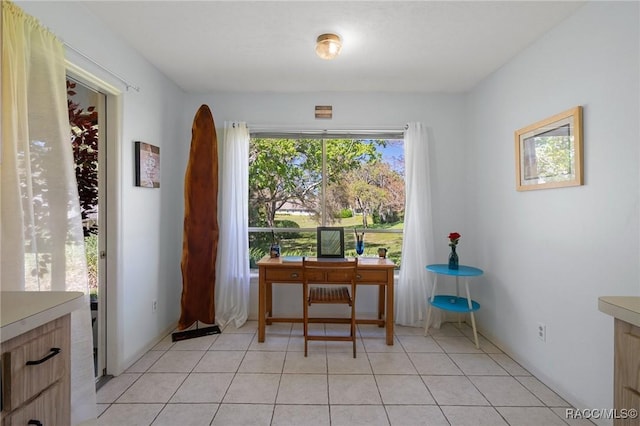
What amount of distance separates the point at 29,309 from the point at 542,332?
2.87 metres

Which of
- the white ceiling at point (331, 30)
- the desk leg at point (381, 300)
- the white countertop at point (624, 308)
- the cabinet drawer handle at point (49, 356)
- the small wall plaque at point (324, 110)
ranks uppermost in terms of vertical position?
the white ceiling at point (331, 30)

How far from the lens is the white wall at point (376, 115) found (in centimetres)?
334

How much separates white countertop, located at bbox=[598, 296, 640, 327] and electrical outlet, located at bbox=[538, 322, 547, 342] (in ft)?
4.15

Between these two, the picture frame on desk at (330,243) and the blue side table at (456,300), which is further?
the picture frame on desk at (330,243)

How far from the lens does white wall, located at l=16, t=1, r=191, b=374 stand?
1969 millimetres

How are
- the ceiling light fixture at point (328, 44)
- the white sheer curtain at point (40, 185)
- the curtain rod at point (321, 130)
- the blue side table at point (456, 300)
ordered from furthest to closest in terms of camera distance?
the curtain rod at point (321, 130) → the blue side table at point (456, 300) → the ceiling light fixture at point (328, 44) → the white sheer curtain at point (40, 185)

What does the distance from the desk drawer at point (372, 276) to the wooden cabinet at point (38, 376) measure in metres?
2.16

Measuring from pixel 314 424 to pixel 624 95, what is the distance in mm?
2481

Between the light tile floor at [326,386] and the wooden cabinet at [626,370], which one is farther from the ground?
the wooden cabinet at [626,370]

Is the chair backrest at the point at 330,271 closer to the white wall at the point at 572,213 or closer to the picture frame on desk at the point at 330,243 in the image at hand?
the picture frame on desk at the point at 330,243

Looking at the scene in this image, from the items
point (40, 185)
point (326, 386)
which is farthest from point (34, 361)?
point (326, 386)

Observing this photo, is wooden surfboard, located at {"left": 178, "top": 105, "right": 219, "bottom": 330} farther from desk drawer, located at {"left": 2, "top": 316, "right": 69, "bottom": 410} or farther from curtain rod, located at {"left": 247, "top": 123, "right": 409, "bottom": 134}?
desk drawer, located at {"left": 2, "top": 316, "right": 69, "bottom": 410}

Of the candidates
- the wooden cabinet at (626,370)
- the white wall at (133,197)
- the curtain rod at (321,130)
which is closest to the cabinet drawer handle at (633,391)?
the wooden cabinet at (626,370)

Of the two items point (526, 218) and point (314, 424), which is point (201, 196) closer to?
point (314, 424)
